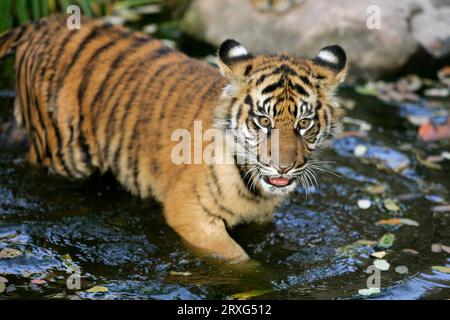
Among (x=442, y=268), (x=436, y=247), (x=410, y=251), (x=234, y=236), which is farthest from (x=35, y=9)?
(x=442, y=268)

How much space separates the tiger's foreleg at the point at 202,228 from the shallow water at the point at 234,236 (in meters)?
0.09

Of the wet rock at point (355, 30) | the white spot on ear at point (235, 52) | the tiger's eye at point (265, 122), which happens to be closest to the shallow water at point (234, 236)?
the tiger's eye at point (265, 122)

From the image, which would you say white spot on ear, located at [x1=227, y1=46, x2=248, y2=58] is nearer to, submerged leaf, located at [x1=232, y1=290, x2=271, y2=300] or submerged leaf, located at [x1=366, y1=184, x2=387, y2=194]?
submerged leaf, located at [x1=232, y1=290, x2=271, y2=300]

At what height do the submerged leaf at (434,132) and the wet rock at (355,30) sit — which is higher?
the wet rock at (355,30)

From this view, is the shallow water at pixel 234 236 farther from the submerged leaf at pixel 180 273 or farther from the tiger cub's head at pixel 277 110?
the tiger cub's head at pixel 277 110

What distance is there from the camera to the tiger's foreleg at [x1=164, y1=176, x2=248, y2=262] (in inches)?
192

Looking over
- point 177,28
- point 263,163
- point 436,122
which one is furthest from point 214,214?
point 177,28

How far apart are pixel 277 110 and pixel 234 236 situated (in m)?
1.20

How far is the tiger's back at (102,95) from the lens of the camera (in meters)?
5.45

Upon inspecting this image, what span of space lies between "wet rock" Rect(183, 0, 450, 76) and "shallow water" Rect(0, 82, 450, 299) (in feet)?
6.84

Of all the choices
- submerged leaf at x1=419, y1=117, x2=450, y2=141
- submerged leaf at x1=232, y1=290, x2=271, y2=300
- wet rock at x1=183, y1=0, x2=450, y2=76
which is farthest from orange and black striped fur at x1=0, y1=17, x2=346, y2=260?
wet rock at x1=183, y1=0, x2=450, y2=76

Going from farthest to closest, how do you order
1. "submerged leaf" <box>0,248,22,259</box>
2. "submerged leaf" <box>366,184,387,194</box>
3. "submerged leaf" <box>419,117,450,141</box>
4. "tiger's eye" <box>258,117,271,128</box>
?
"submerged leaf" <box>419,117,450,141</box>
"submerged leaf" <box>366,184,387,194</box>
"submerged leaf" <box>0,248,22,259</box>
"tiger's eye" <box>258,117,271,128</box>

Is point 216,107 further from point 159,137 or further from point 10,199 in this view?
point 10,199
